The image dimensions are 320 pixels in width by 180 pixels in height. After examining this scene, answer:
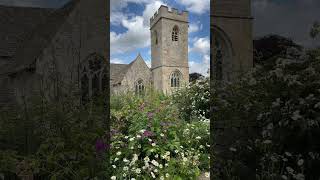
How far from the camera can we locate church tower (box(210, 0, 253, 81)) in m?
3.61

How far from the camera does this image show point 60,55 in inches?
99.7

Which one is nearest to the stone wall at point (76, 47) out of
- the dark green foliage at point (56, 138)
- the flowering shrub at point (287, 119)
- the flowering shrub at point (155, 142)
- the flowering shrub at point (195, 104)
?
the dark green foliage at point (56, 138)

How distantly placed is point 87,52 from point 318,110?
1639mm

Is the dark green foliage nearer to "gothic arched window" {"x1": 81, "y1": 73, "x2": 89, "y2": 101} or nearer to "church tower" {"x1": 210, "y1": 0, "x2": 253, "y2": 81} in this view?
"gothic arched window" {"x1": 81, "y1": 73, "x2": 89, "y2": 101}

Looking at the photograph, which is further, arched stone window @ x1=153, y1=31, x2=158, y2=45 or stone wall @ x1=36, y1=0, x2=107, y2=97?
stone wall @ x1=36, y1=0, x2=107, y2=97

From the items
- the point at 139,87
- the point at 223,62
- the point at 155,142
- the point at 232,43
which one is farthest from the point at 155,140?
the point at 232,43

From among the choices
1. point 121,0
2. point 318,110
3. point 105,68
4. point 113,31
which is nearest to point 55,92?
point 105,68

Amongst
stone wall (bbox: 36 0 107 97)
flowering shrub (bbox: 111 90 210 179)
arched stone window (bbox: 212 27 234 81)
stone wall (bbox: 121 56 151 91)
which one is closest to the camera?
stone wall (bbox: 121 56 151 91)

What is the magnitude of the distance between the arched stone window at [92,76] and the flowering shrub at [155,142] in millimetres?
235

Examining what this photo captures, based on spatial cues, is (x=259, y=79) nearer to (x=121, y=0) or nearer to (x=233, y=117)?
(x=233, y=117)

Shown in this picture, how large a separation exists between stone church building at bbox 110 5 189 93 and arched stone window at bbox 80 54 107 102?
12cm

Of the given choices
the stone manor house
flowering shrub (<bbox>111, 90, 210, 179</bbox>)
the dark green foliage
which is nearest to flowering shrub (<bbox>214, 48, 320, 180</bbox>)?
flowering shrub (<bbox>111, 90, 210, 179</bbox>)

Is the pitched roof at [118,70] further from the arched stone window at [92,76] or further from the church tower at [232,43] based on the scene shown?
→ the church tower at [232,43]

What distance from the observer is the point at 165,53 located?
2.00m
